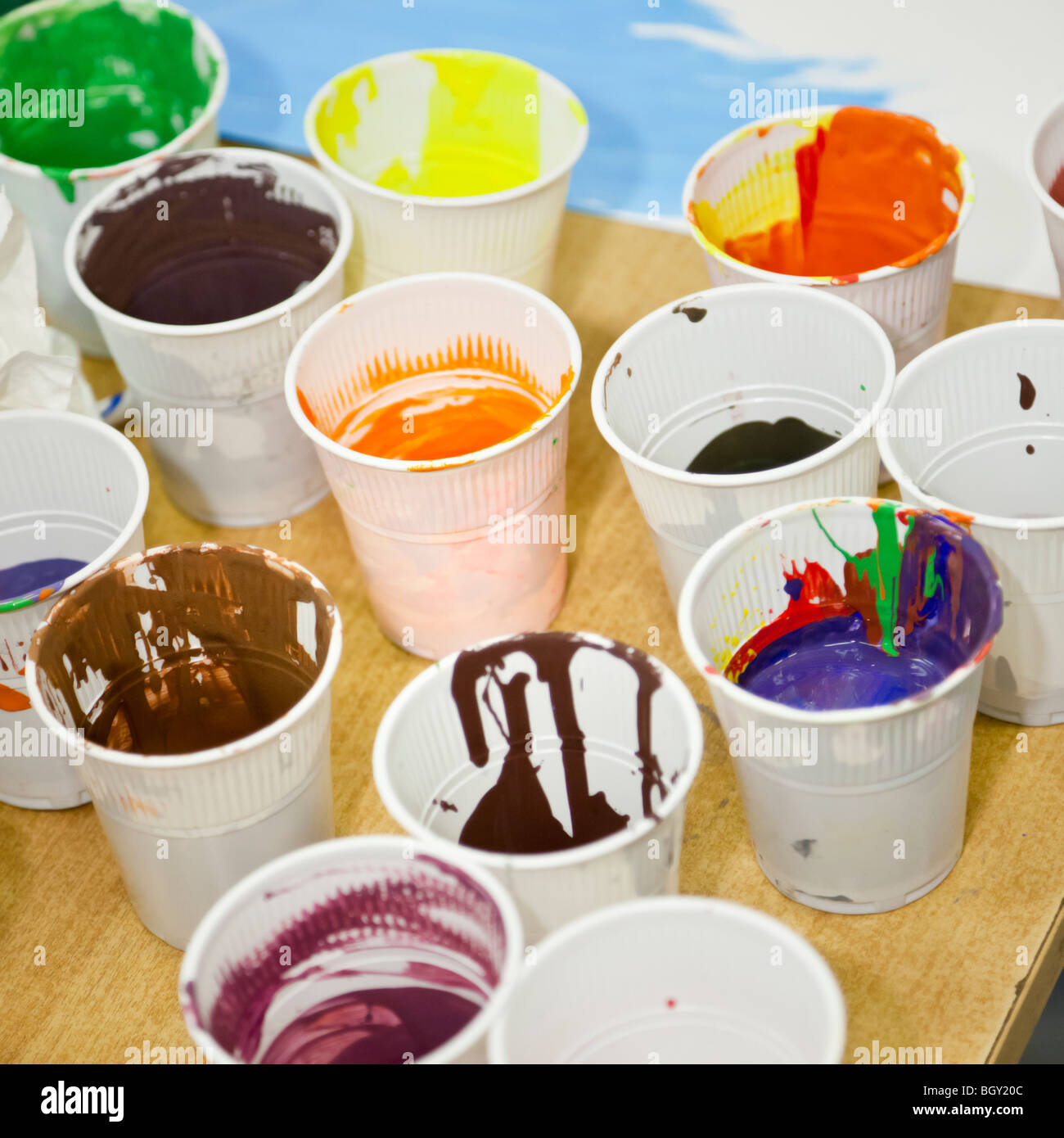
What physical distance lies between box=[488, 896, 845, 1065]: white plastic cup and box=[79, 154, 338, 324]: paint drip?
3.61 ft

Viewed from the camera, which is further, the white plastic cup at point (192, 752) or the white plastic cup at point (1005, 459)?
the white plastic cup at point (1005, 459)

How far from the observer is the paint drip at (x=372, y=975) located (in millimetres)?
1228

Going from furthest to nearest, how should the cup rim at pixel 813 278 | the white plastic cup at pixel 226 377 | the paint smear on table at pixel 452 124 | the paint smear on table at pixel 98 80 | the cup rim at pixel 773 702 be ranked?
the paint smear on table at pixel 98 80 < the paint smear on table at pixel 452 124 < the white plastic cup at pixel 226 377 < the cup rim at pixel 813 278 < the cup rim at pixel 773 702

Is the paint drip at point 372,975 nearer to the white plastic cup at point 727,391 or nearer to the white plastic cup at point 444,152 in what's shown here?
the white plastic cup at point 727,391

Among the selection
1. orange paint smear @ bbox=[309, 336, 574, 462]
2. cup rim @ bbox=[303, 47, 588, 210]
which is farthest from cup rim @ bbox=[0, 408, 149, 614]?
cup rim @ bbox=[303, 47, 588, 210]

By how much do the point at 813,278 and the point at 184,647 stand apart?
0.86m

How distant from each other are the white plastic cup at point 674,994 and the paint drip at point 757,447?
729 millimetres

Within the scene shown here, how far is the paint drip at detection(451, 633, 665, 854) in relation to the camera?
53.9 inches

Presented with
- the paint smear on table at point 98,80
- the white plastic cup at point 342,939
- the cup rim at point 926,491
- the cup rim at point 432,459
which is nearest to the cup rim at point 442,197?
the cup rim at point 432,459

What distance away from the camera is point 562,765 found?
1.45m

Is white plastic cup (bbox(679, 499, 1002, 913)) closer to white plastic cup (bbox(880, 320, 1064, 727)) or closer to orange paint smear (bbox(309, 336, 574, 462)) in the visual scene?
white plastic cup (bbox(880, 320, 1064, 727))

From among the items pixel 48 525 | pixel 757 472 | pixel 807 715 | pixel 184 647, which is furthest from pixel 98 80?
pixel 807 715

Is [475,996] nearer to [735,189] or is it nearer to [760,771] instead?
[760,771]
